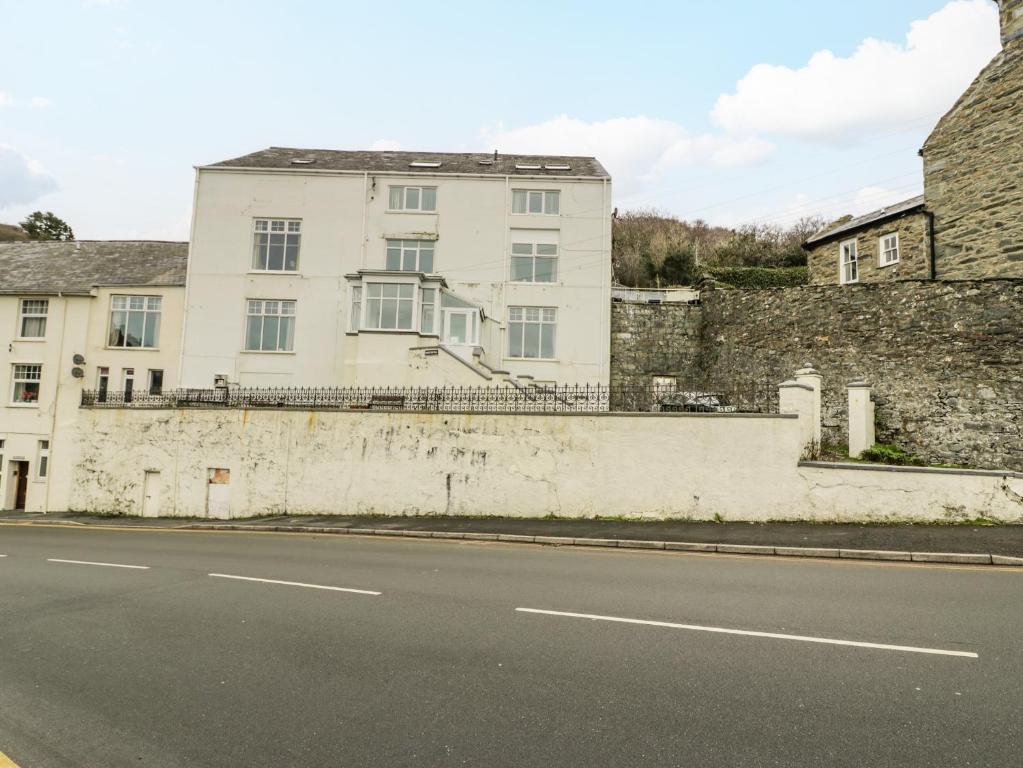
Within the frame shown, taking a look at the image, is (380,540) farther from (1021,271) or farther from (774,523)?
(1021,271)

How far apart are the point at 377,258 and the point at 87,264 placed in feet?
51.0

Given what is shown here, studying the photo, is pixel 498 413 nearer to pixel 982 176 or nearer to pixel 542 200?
pixel 542 200

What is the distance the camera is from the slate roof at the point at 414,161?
1240 inches

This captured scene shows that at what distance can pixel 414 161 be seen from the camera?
3353cm

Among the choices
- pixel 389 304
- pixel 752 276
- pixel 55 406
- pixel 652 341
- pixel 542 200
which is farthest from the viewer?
pixel 752 276

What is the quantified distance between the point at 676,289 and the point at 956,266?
74.7 ft

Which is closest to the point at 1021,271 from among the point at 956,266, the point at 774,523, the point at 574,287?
the point at 956,266

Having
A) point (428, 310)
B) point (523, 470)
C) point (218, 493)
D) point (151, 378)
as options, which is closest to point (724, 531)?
point (523, 470)

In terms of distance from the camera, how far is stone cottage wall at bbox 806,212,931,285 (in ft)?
74.2

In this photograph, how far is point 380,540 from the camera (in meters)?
13.7

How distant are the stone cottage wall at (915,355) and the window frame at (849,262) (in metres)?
4.80

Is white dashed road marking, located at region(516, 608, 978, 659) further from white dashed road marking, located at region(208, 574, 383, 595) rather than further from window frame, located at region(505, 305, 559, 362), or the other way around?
window frame, located at region(505, 305, 559, 362)

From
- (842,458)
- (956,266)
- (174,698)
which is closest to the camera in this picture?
(174,698)

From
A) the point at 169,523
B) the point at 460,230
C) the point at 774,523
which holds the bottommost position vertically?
the point at 169,523
